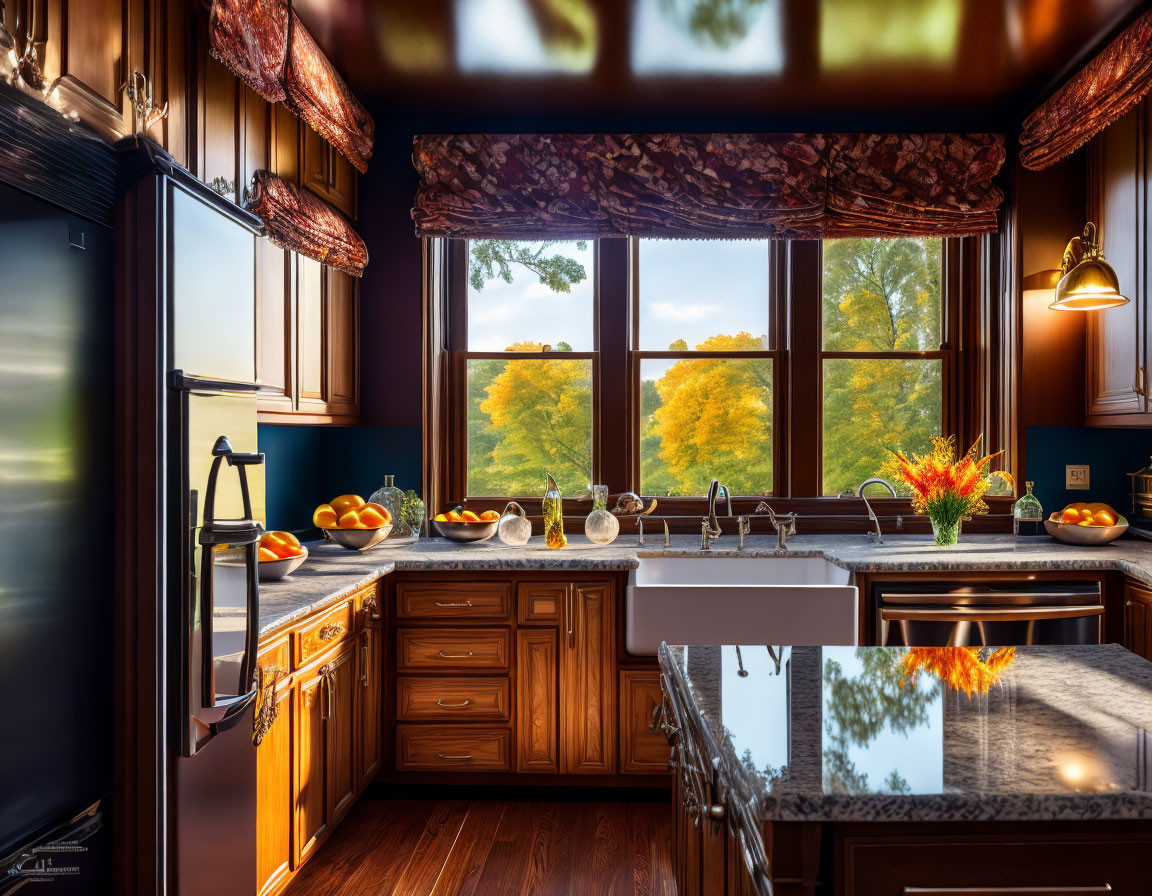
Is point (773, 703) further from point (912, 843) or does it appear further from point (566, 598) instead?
point (566, 598)

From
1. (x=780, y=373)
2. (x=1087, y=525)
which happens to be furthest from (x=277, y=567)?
(x=1087, y=525)

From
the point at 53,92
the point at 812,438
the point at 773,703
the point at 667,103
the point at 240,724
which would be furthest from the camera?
the point at 812,438

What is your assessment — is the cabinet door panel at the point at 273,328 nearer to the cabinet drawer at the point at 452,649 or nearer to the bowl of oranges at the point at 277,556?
the bowl of oranges at the point at 277,556

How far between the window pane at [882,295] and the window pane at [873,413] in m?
0.10

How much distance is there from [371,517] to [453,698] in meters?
0.76

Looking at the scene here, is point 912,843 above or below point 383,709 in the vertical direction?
above

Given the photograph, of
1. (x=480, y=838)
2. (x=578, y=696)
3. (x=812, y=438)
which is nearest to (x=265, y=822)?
(x=480, y=838)

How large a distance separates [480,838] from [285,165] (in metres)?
2.43

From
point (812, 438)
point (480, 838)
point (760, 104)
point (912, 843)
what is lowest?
point (480, 838)

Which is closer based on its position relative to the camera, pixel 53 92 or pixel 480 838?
pixel 53 92

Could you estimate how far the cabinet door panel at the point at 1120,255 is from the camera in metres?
3.03

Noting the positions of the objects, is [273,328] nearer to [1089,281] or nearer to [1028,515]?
[1089,281]

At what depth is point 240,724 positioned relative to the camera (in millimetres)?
1777

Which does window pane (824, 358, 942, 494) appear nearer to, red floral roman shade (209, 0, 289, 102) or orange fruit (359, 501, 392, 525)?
orange fruit (359, 501, 392, 525)
